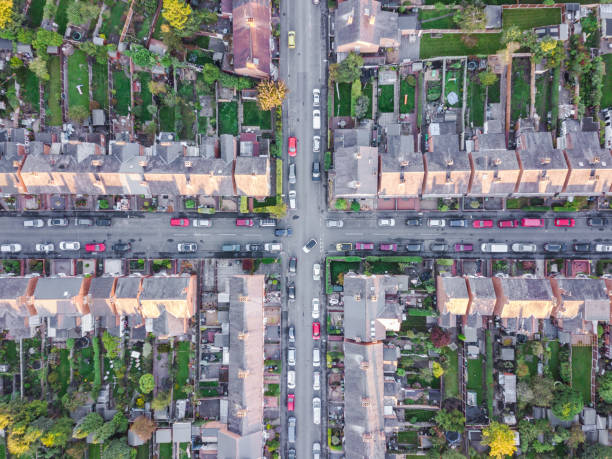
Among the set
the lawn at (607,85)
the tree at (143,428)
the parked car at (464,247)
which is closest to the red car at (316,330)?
the parked car at (464,247)

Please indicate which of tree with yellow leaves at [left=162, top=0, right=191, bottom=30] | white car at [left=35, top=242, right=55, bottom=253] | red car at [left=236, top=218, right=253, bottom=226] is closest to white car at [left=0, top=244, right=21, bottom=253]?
white car at [left=35, top=242, right=55, bottom=253]

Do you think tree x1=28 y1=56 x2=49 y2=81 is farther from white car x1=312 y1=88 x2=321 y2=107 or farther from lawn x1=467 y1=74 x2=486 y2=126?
lawn x1=467 y1=74 x2=486 y2=126

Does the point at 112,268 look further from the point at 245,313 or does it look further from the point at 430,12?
the point at 430,12

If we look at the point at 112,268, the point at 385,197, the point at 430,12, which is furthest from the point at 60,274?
the point at 430,12

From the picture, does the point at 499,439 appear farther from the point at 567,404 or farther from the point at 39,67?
the point at 39,67

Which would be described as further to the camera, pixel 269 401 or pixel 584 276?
pixel 269 401
